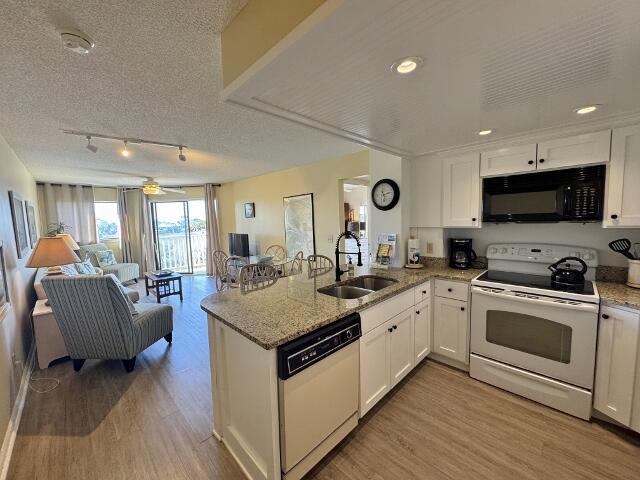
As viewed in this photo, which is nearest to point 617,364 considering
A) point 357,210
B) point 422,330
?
point 422,330

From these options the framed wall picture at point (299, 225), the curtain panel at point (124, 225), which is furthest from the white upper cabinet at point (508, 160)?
the curtain panel at point (124, 225)

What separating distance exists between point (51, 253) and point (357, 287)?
10.2 feet

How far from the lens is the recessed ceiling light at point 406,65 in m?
1.16

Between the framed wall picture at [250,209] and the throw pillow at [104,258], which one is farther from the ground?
the framed wall picture at [250,209]

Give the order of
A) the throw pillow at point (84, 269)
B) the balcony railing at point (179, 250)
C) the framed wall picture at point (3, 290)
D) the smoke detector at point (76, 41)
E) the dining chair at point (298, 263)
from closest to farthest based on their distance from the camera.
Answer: the smoke detector at point (76, 41)
the framed wall picture at point (3, 290)
the throw pillow at point (84, 269)
the dining chair at point (298, 263)
the balcony railing at point (179, 250)

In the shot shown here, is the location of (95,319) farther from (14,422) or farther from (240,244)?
(240,244)

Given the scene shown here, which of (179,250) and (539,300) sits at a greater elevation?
(539,300)

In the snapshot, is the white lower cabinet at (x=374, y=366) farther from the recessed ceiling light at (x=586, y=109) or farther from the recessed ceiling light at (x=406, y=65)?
the recessed ceiling light at (x=586, y=109)

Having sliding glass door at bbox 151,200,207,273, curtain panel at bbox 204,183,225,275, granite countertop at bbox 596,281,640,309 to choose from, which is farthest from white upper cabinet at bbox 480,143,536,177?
sliding glass door at bbox 151,200,207,273

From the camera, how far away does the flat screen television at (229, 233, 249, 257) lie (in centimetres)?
598

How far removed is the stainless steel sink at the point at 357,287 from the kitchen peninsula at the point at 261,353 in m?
0.17

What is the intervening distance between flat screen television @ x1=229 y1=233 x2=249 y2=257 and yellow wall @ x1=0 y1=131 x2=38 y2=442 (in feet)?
10.6

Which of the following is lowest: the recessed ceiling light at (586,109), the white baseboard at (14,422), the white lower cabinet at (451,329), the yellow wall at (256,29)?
the white baseboard at (14,422)

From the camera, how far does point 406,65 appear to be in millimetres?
1211
